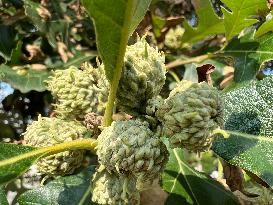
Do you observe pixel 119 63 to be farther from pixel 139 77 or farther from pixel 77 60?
pixel 77 60

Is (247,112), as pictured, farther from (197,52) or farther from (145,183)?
(197,52)

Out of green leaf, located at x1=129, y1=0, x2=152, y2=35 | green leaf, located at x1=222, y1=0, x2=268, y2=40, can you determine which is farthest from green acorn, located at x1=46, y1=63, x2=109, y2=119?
green leaf, located at x1=222, y1=0, x2=268, y2=40

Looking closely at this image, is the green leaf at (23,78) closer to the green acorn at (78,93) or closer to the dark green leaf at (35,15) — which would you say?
the dark green leaf at (35,15)

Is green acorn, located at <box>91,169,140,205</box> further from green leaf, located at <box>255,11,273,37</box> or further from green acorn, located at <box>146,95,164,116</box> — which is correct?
green leaf, located at <box>255,11,273,37</box>

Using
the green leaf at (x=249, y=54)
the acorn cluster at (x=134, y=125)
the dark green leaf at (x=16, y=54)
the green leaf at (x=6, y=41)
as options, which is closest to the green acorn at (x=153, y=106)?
the acorn cluster at (x=134, y=125)

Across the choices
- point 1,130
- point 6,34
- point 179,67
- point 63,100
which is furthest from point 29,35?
point 63,100
